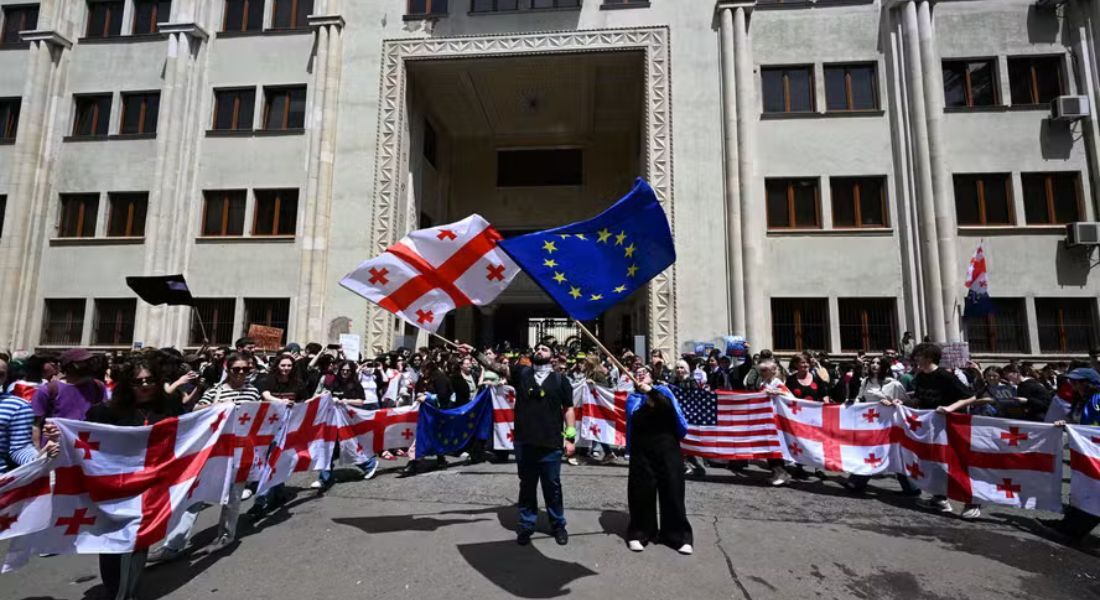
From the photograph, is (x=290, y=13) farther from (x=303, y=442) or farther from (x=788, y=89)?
(x=303, y=442)

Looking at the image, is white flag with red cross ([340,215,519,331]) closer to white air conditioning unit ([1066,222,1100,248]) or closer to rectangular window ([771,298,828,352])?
rectangular window ([771,298,828,352])

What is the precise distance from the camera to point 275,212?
20203 mm

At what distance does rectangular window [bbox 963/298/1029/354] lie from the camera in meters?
16.9

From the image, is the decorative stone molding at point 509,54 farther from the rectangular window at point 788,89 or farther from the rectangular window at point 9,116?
the rectangular window at point 9,116

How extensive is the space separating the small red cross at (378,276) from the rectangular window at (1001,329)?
698 inches

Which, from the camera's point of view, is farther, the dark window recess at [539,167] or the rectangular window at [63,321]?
the dark window recess at [539,167]

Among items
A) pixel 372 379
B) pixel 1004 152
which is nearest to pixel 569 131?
pixel 1004 152

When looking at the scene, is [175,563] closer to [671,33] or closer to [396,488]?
[396,488]

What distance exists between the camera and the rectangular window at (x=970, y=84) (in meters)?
18.2

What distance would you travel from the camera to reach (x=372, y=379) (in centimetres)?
1244

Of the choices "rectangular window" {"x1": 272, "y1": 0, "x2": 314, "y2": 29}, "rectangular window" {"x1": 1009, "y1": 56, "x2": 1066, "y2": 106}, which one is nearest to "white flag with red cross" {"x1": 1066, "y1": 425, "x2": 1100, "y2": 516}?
"rectangular window" {"x1": 1009, "y1": 56, "x2": 1066, "y2": 106}

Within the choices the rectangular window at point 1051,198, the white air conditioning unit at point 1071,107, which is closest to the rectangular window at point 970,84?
the white air conditioning unit at point 1071,107

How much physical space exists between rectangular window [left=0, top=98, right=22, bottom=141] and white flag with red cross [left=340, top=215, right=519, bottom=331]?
24.2 m

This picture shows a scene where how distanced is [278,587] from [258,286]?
1732cm
